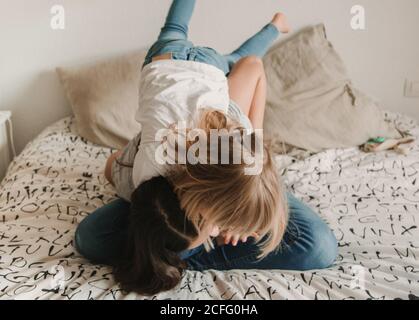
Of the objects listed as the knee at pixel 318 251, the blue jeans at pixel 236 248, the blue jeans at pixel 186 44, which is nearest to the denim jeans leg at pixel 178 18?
the blue jeans at pixel 186 44

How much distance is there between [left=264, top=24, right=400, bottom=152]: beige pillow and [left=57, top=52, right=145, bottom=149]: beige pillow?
0.51 meters

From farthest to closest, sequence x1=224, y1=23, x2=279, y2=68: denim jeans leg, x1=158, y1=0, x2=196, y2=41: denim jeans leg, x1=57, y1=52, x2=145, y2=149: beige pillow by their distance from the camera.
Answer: x1=57, y1=52, x2=145, y2=149: beige pillow → x1=224, y1=23, x2=279, y2=68: denim jeans leg → x1=158, y1=0, x2=196, y2=41: denim jeans leg

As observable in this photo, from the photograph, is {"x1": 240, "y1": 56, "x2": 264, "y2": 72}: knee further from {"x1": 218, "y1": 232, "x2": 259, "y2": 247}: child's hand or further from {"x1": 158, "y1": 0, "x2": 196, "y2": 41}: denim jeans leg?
{"x1": 218, "y1": 232, "x2": 259, "y2": 247}: child's hand

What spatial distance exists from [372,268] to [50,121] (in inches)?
54.7

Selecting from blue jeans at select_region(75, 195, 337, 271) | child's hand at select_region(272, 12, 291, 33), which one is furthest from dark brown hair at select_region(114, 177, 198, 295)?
child's hand at select_region(272, 12, 291, 33)

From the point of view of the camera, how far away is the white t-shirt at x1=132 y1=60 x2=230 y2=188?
1.04 meters

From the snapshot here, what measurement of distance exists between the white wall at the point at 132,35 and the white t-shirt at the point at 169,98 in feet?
2.02

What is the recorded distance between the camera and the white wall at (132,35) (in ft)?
5.77

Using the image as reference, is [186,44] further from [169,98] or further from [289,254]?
[289,254]

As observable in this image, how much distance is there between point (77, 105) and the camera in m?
1.73

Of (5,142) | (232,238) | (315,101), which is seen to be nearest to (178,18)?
(315,101)

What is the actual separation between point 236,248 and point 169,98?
0.40 meters

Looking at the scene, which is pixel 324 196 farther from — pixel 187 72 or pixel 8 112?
pixel 8 112
